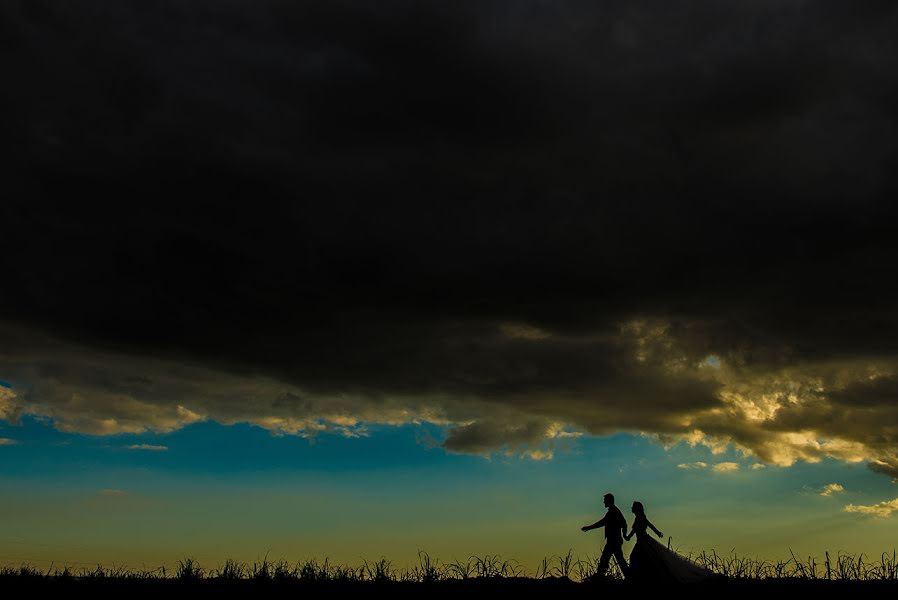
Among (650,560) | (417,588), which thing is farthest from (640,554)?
(417,588)

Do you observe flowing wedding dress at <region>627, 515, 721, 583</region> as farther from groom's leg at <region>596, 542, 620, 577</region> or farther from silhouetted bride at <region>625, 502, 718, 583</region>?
groom's leg at <region>596, 542, 620, 577</region>

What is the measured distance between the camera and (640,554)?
19688 millimetres

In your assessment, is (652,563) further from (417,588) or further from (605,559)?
(417,588)

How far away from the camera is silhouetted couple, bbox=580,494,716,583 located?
766 inches

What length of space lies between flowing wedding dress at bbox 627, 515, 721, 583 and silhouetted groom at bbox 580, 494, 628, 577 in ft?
1.03

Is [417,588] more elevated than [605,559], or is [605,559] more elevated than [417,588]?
[605,559]

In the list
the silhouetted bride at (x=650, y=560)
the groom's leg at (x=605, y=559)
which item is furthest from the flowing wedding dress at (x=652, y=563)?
the groom's leg at (x=605, y=559)

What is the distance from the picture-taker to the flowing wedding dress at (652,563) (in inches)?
763

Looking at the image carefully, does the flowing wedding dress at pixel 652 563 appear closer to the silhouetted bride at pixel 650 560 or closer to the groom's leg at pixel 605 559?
the silhouetted bride at pixel 650 560

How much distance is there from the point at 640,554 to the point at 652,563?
33cm

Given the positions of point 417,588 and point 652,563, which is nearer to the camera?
point 652,563

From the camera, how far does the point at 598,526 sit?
→ 19.9 m

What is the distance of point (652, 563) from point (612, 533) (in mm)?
1122

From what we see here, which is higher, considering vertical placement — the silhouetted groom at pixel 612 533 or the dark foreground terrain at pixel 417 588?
Answer: the silhouetted groom at pixel 612 533
